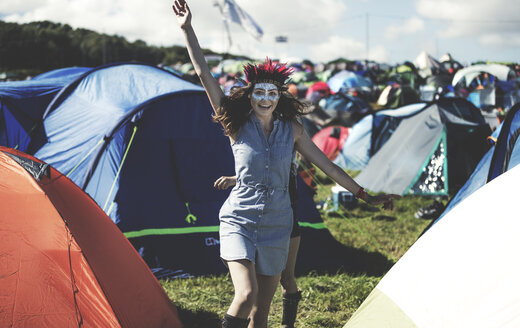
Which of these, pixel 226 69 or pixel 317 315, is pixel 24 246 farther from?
pixel 226 69

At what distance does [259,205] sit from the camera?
2.59 metres

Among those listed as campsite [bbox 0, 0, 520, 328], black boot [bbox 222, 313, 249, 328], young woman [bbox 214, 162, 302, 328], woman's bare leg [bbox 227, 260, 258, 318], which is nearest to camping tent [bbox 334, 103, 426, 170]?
campsite [bbox 0, 0, 520, 328]

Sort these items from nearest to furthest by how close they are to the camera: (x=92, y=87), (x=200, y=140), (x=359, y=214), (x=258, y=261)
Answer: (x=258, y=261)
(x=200, y=140)
(x=92, y=87)
(x=359, y=214)

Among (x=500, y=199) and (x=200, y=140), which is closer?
(x=500, y=199)

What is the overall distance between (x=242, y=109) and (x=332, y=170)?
2.01 feet

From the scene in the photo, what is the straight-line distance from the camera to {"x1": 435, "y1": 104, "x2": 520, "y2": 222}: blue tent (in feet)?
11.8

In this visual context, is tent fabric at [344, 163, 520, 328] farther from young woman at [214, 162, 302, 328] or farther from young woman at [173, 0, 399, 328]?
young woman at [214, 162, 302, 328]

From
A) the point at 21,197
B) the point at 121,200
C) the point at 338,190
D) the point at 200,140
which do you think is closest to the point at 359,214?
the point at 338,190

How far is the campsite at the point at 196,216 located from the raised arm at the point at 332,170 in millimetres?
68

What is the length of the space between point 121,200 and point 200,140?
0.98 m

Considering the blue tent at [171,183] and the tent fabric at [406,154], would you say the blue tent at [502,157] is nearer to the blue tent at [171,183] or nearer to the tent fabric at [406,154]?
the blue tent at [171,183]

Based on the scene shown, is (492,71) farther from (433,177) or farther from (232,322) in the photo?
(232,322)

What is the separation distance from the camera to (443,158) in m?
7.81

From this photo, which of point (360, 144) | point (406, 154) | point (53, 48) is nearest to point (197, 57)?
point (406, 154)
